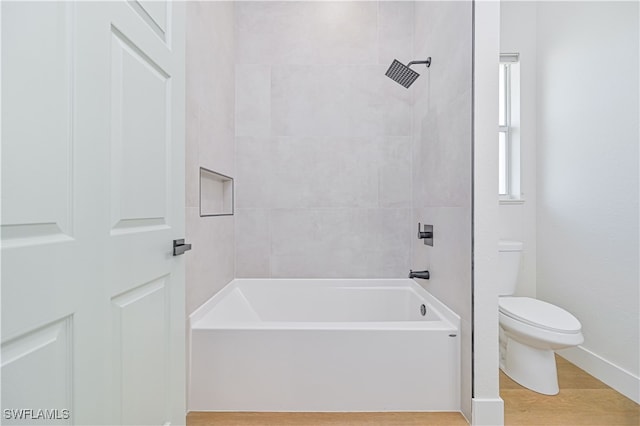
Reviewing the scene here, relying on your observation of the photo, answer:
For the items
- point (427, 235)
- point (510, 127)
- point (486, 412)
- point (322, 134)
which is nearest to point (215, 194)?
point (322, 134)

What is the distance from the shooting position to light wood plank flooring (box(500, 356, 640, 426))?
165cm

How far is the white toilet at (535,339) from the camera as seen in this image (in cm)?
182

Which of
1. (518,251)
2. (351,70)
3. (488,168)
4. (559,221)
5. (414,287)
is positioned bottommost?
(414,287)

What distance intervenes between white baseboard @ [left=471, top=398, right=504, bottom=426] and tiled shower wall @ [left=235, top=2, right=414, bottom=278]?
1.18 metres

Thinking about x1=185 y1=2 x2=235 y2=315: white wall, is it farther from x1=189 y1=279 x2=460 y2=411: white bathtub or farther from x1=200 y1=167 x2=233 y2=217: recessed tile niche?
x1=189 y1=279 x2=460 y2=411: white bathtub

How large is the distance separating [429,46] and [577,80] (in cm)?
100

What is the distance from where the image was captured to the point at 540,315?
1.96 metres

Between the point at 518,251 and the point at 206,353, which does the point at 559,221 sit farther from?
the point at 206,353

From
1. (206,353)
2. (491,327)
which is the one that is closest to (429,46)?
(491,327)

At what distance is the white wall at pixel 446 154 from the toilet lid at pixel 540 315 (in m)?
0.46

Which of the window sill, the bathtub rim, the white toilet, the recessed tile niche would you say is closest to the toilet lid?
the white toilet

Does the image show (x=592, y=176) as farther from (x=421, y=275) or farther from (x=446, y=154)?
(x=421, y=275)

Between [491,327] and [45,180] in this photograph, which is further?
[491,327]

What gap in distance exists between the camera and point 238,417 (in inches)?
64.4
